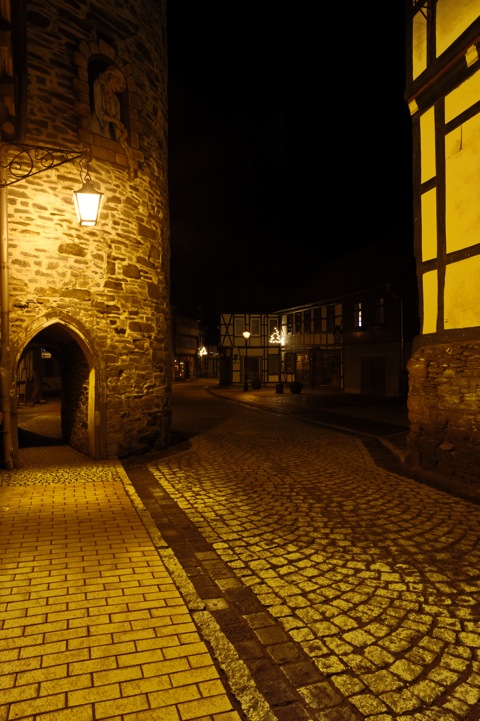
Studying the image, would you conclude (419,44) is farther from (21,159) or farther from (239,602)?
(239,602)

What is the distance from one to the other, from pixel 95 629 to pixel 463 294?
20.3 ft

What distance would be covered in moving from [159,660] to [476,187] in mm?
6557

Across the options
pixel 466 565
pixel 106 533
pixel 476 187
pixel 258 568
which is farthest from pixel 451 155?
pixel 106 533

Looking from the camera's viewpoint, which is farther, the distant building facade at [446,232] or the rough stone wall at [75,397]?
the rough stone wall at [75,397]

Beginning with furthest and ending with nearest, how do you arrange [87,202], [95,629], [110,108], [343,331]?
[343,331] → [110,108] → [87,202] → [95,629]

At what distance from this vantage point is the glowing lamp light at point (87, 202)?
742 centimetres

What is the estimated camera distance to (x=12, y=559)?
426cm

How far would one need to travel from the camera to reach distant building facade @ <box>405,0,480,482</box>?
6516mm

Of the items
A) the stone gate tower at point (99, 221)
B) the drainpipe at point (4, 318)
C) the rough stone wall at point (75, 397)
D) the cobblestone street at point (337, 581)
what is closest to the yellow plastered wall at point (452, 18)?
the stone gate tower at point (99, 221)

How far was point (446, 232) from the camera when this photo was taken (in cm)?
711

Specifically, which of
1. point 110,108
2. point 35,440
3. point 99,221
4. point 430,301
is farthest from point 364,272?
point 35,440

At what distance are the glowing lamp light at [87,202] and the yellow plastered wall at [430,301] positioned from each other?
5384mm

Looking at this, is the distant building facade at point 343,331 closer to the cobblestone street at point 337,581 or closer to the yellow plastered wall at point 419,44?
the yellow plastered wall at point 419,44

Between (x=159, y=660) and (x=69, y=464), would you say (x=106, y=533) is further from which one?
(x=69, y=464)
